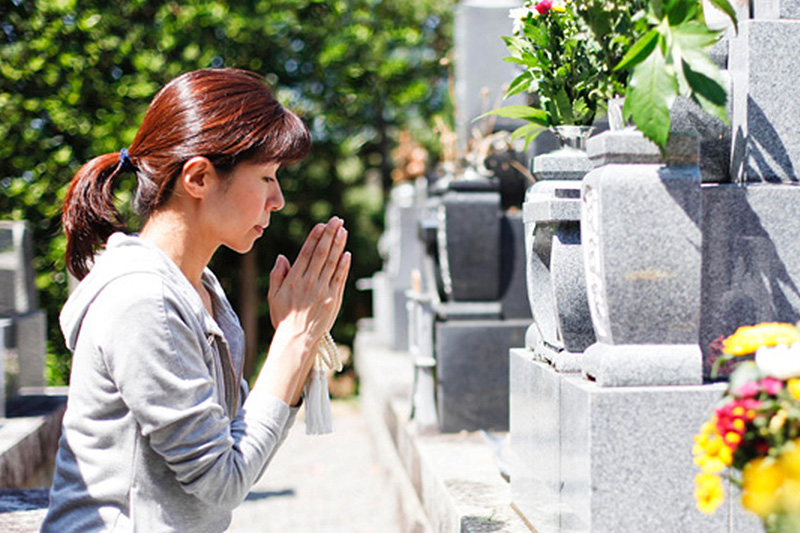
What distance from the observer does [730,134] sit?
246 cm

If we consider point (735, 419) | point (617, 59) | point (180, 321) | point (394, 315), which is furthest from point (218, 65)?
point (735, 419)

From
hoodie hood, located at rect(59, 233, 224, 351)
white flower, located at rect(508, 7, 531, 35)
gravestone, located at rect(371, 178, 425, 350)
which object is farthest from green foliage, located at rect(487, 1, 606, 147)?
gravestone, located at rect(371, 178, 425, 350)

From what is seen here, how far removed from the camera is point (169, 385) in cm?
168

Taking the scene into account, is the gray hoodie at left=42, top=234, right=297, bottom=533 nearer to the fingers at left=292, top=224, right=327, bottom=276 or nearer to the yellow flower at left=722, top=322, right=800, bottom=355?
the fingers at left=292, top=224, right=327, bottom=276

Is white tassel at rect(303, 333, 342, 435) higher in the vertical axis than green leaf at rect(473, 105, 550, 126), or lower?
lower

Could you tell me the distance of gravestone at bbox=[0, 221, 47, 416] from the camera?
16.5 ft

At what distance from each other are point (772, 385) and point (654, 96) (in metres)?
0.79

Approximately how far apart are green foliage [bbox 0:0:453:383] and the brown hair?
225 inches

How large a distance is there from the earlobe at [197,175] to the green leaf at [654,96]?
1.03 metres

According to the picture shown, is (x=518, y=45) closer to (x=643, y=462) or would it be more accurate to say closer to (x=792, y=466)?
(x=643, y=462)

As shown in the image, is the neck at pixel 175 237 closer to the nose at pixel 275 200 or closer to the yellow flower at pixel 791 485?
the nose at pixel 275 200

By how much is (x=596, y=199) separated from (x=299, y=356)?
0.87 metres

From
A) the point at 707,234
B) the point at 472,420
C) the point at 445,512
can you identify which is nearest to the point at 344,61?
the point at 472,420

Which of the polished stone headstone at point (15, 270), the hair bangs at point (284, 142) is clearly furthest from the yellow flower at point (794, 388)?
the polished stone headstone at point (15, 270)
